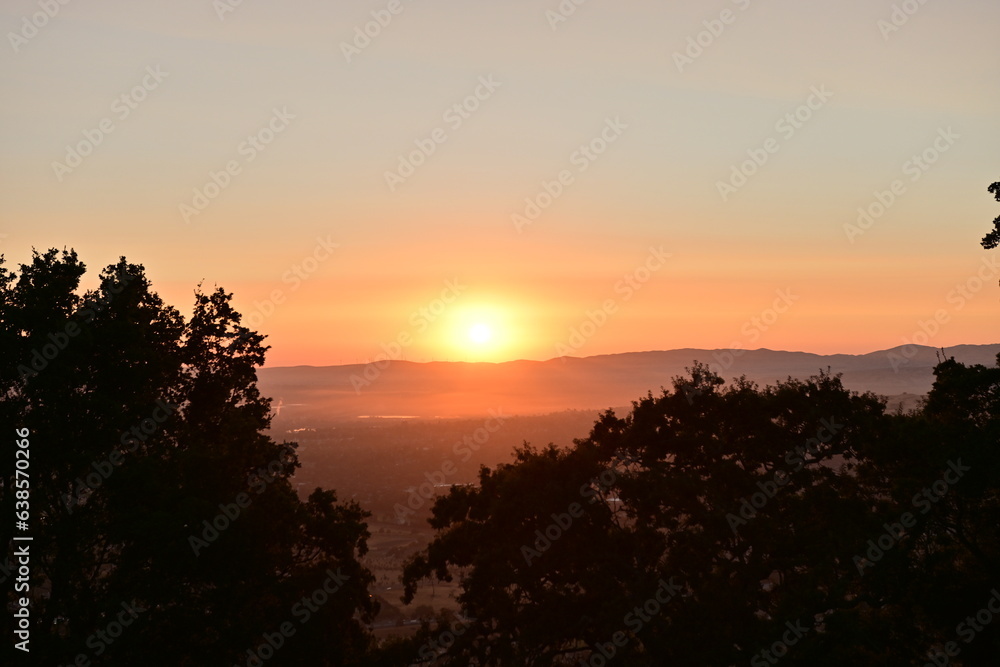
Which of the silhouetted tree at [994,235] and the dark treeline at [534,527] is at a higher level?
the silhouetted tree at [994,235]

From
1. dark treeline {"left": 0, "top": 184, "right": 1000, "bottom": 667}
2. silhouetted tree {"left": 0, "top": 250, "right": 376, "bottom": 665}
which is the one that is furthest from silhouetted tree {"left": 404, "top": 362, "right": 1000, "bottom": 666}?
silhouetted tree {"left": 0, "top": 250, "right": 376, "bottom": 665}

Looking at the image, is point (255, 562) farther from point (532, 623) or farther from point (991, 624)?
point (991, 624)

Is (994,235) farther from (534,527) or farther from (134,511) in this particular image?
(134,511)

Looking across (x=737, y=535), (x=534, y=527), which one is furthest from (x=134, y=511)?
(x=737, y=535)

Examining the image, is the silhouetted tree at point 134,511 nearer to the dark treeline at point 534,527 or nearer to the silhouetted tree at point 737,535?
the dark treeline at point 534,527

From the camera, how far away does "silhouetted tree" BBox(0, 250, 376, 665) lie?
837 inches

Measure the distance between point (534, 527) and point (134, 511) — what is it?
41.2ft

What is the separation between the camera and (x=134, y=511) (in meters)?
21.2

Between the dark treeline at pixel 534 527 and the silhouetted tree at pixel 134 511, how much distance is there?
0.07m

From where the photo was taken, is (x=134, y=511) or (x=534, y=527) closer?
(x=134, y=511)

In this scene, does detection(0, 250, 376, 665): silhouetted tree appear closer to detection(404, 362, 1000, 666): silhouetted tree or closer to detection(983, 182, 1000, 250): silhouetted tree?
detection(404, 362, 1000, 666): silhouetted tree

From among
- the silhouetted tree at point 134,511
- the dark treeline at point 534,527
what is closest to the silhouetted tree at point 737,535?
the dark treeline at point 534,527

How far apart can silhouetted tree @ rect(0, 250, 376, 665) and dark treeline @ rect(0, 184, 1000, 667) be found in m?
0.07

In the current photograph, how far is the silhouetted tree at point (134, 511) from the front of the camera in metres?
21.2
